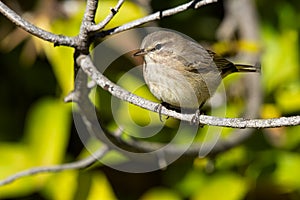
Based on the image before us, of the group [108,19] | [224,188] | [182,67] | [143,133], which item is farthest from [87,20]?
[224,188]

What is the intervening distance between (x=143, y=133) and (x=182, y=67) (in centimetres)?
49

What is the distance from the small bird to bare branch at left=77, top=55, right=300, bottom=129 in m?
0.48

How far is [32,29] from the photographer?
171 cm

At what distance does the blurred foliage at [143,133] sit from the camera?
285 centimetres

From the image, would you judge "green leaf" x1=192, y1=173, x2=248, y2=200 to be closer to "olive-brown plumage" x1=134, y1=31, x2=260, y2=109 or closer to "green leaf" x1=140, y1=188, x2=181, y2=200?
"green leaf" x1=140, y1=188, x2=181, y2=200

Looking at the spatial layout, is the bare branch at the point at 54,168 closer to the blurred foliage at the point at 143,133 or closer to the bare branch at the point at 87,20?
the blurred foliage at the point at 143,133

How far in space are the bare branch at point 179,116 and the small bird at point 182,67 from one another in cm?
48

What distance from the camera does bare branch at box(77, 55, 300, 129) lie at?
152 cm

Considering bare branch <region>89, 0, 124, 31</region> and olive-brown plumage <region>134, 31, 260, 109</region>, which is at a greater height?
bare branch <region>89, 0, 124, 31</region>

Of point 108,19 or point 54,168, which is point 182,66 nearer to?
point 54,168

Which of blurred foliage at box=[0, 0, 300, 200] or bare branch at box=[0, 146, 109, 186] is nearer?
bare branch at box=[0, 146, 109, 186]

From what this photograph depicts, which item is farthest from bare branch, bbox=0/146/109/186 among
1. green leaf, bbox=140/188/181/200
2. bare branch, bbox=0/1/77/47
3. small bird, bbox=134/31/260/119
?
bare branch, bbox=0/1/77/47

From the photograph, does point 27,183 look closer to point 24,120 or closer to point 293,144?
point 24,120

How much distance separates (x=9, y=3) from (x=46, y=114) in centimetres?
58
